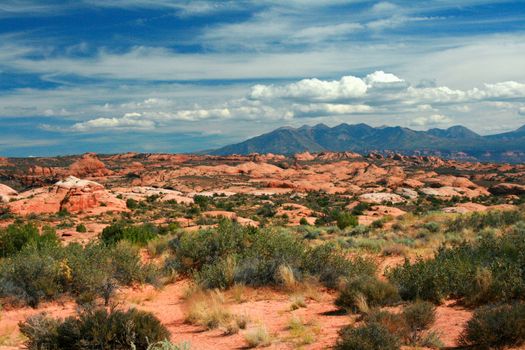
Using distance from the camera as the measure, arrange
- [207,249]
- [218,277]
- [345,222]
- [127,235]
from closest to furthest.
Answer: [218,277]
[207,249]
[127,235]
[345,222]

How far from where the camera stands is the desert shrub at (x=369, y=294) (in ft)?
30.6

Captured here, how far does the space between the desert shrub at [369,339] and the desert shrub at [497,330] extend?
1097 mm

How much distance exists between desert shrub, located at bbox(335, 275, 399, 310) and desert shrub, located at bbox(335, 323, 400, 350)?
276 centimetres

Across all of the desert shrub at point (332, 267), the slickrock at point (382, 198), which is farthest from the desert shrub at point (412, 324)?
the slickrock at point (382, 198)

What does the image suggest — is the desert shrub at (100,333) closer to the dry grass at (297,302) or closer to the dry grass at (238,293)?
the dry grass at (297,302)

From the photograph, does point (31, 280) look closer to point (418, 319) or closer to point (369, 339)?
point (369, 339)

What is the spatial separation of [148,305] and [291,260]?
155 inches

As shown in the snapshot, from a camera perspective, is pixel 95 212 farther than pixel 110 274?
Yes

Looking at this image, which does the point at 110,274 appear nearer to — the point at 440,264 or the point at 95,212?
the point at 440,264

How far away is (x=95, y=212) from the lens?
37.9 metres

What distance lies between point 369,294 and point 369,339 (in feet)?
11.0

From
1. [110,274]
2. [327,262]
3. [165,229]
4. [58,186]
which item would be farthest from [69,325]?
[58,186]

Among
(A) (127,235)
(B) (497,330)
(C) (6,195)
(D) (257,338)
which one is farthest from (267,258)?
(C) (6,195)

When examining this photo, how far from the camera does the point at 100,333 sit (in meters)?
6.75
